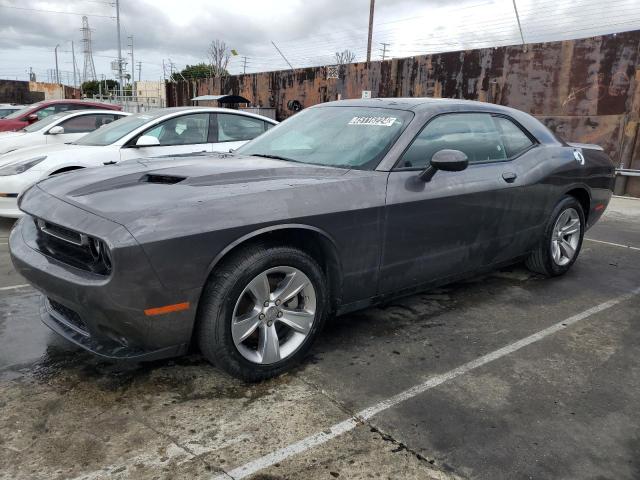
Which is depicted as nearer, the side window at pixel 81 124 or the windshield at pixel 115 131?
the windshield at pixel 115 131

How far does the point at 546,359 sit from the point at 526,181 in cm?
149

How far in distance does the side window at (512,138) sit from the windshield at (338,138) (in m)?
1.07

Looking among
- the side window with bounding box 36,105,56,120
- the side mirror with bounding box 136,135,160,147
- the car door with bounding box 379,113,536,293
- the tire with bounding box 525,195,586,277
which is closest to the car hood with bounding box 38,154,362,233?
the car door with bounding box 379,113,536,293

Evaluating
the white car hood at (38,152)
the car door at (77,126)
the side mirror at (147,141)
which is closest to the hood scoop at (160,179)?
the side mirror at (147,141)

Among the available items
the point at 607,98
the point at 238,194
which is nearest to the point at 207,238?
the point at 238,194

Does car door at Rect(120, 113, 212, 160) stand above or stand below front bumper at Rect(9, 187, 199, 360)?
above

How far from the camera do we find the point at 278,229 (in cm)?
272

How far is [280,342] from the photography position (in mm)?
2943

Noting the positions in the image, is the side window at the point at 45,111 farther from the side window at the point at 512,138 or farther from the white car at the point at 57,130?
the side window at the point at 512,138

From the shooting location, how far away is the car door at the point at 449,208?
128 inches

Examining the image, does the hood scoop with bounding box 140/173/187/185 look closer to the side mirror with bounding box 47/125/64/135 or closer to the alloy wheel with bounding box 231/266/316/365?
the alloy wheel with bounding box 231/266/316/365

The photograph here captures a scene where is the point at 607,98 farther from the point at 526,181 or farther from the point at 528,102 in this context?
the point at 526,181

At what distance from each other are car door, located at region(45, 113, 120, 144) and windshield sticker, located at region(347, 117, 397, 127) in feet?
19.9

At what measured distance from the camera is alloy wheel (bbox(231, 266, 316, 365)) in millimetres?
2703
